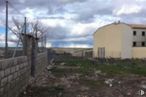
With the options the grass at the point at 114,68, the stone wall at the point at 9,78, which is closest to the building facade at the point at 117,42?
the grass at the point at 114,68

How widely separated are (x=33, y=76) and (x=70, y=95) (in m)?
6.13

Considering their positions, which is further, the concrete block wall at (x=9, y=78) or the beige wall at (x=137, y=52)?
the beige wall at (x=137, y=52)

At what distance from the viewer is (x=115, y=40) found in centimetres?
7725

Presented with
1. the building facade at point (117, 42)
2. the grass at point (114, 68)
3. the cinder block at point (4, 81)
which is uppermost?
the building facade at point (117, 42)

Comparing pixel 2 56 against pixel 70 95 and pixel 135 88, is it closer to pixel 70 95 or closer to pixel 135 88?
pixel 70 95

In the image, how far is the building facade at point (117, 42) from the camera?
250 feet

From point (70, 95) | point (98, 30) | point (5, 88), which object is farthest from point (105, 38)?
point (5, 88)

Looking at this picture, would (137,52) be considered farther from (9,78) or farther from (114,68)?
(9,78)

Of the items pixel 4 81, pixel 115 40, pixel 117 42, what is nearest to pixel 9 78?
pixel 4 81

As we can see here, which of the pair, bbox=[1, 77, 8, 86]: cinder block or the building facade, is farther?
the building facade

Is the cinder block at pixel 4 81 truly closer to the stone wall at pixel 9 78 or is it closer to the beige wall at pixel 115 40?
the stone wall at pixel 9 78

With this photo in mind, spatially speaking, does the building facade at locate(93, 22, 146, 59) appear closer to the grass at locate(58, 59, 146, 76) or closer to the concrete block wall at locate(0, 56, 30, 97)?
the grass at locate(58, 59, 146, 76)

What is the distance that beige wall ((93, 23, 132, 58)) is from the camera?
76250 mm

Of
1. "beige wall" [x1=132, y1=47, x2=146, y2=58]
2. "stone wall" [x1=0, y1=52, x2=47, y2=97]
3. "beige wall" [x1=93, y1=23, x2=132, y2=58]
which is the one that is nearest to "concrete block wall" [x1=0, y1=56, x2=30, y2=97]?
"stone wall" [x1=0, y1=52, x2=47, y2=97]
